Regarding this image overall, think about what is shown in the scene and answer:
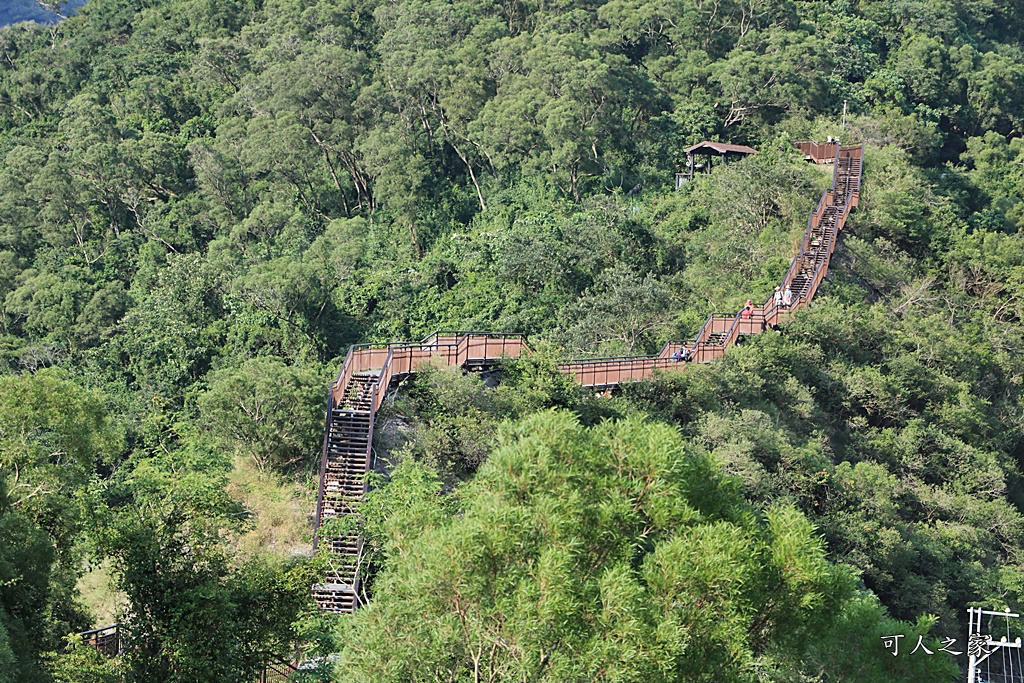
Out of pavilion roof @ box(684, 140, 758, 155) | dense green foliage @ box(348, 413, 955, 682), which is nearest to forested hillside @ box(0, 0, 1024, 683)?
dense green foliage @ box(348, 413, 955, 682)

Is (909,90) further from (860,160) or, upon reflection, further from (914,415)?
(914,415)

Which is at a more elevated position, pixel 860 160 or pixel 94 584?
pixel 860 160

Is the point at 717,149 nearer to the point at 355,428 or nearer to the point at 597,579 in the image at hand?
the point at 355,428

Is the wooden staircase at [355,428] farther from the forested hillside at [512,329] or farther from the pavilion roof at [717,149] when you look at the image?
the pavilion roof at [717,149]

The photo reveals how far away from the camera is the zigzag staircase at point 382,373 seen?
849 inches

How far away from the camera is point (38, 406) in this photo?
22.9 metres

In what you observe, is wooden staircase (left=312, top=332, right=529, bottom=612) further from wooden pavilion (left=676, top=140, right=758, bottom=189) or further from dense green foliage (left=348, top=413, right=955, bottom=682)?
wooden pavilion (left=676, top=140, right=758, bottom=189)

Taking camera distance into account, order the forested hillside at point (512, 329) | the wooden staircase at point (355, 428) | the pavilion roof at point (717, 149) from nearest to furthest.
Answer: the forested hillside at point (512, 329)
the wooden staircase at point (355, 428)
the pavilion roof at point (717, 149)

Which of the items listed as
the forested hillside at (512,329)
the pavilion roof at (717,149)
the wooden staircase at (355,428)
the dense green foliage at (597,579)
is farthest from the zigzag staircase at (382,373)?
the pavilion roof at (717,149)

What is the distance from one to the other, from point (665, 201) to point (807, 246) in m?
7.06

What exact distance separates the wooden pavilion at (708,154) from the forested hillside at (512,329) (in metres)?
1.03

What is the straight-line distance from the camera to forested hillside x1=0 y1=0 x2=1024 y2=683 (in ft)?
55.0

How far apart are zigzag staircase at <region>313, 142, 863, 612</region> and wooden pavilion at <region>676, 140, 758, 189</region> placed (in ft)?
27.2

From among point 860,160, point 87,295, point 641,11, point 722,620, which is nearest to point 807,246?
point 860,160
